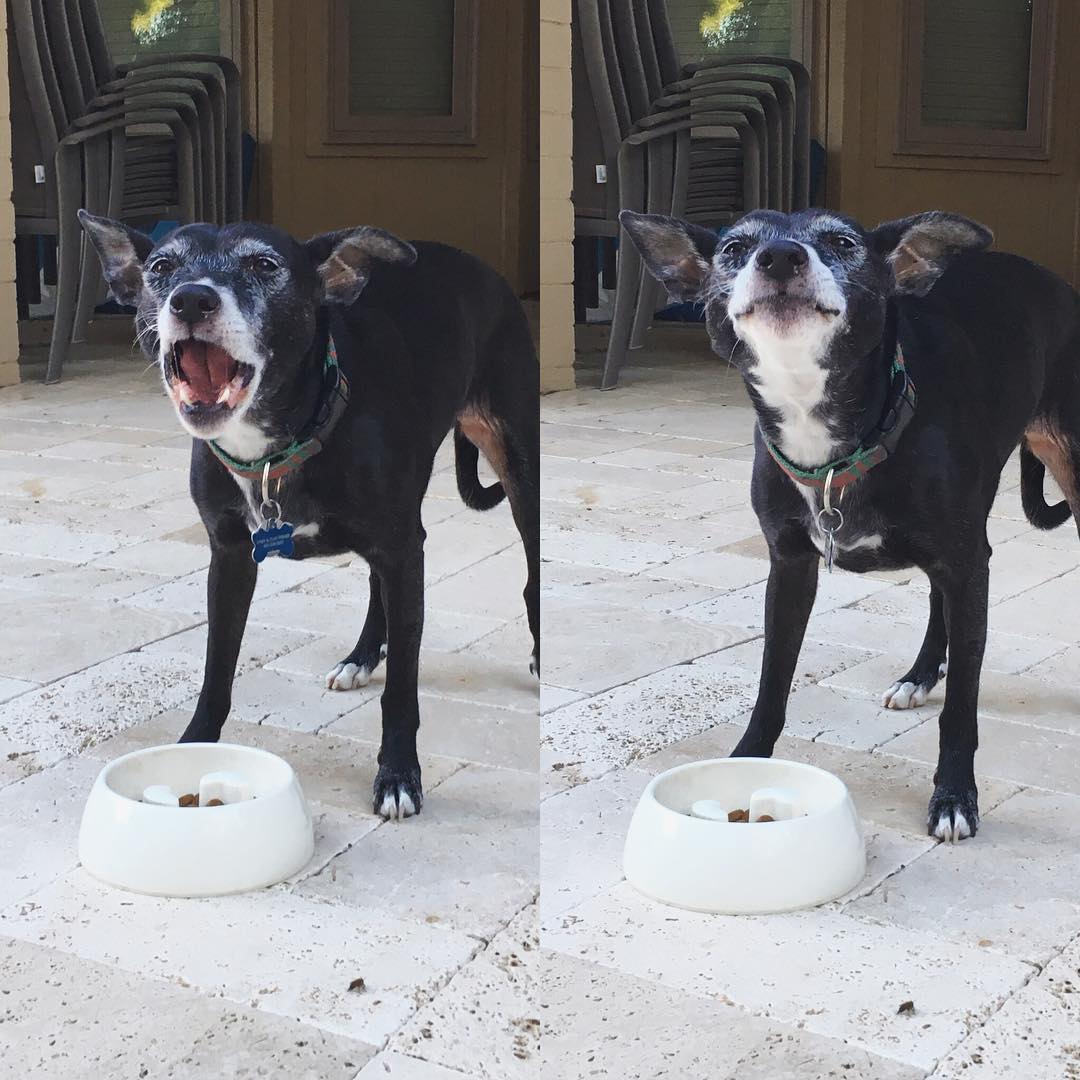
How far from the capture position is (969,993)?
123 cm

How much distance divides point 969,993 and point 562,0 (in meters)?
0.85

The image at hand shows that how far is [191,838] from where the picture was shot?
4.57ft

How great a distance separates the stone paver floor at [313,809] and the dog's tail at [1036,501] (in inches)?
28.9

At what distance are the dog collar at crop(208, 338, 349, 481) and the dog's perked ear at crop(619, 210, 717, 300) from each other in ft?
1.11

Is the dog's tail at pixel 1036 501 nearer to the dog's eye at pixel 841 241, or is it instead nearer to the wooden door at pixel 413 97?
the dog's eye at pixel 841 241

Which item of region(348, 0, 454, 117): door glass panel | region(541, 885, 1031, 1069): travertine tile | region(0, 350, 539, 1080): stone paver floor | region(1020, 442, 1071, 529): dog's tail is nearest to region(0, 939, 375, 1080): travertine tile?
region(0, 350, 539, 1080): stone paver floor

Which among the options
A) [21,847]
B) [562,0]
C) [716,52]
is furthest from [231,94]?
[21,847]

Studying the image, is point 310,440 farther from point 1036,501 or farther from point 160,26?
point 1036,501

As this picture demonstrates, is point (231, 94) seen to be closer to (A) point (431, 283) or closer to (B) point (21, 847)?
(A) point (431, 283)

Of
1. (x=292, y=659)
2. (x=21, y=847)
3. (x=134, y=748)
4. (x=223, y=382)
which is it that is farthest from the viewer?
(x=292, y=659)

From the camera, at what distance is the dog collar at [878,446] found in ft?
4.80

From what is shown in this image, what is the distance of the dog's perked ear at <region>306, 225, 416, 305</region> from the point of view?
1246mm

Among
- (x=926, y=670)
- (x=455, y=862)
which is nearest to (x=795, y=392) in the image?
(x=455, y=862)

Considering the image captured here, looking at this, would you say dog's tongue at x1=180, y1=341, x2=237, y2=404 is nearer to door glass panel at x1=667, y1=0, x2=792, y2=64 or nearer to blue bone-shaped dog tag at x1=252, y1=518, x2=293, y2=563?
blue bone-shaped dog tag at x1=252, y1=518, x2=293, y2=563
